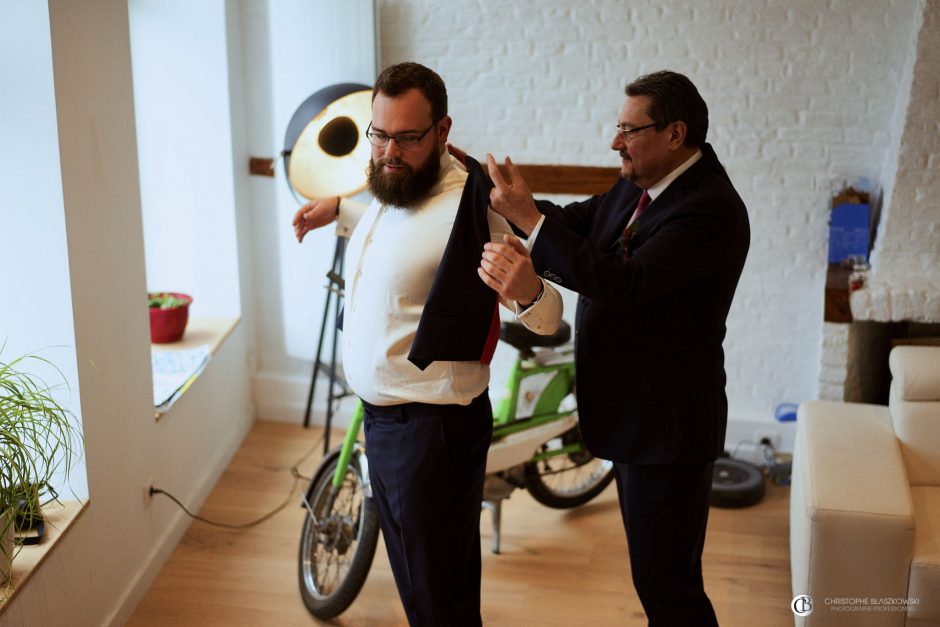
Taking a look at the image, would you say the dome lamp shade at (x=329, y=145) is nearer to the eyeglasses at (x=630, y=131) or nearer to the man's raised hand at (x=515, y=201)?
the eyeglasses at (x=630, y=131)

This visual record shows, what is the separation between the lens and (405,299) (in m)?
2.23

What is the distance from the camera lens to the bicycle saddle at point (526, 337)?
348 cm

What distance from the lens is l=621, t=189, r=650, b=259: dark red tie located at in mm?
2311

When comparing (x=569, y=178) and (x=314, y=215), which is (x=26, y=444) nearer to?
(x=314, y=215)

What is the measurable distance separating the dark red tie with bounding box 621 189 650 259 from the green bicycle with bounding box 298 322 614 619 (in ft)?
3.49

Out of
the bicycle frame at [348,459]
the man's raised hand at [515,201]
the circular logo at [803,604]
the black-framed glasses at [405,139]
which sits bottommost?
the circular logo at [803,604]

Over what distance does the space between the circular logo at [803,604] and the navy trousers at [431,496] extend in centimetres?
99

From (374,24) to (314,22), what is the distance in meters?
0.26

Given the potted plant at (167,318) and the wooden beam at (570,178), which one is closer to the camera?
the potted plant at (167,318)

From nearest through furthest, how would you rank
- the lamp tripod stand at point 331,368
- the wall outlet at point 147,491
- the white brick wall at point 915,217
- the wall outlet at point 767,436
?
the wall outlet at point 147,491 → the white brick wall at point 915,217 → the lamp tripod stand at point 331,368 → the wall outlet at point 767,436

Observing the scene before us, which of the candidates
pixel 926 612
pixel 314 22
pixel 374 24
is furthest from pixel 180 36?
pixel 926 612

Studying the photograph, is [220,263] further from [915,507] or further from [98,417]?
[915,507]

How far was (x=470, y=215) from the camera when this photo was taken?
2150 millimetres

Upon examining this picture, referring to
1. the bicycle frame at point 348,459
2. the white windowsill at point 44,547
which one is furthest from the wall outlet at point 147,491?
the bicycle frame at point 348,459
